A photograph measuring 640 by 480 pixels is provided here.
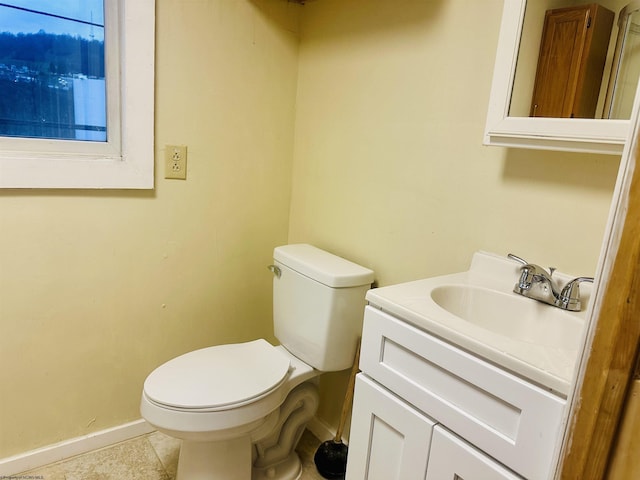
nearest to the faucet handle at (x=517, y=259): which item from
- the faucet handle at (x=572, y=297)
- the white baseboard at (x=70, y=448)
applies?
the faucet handle at (x=572, y=297)

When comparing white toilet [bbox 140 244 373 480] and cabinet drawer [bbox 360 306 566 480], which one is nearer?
cabinet drawer [bbox 360 306 566 480]

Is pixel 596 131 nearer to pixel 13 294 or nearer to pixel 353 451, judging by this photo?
pixel 353 451

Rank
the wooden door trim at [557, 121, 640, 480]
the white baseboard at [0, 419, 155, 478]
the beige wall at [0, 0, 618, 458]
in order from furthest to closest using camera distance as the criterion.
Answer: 1. the white baseboard at [0, 419, 155, 478]
2. the beige wall at [0, 0, 618, 458]
3. the wooden door trim at [557, 121, 640, 480]

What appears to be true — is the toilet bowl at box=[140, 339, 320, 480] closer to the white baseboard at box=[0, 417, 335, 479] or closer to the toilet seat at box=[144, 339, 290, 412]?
the toilet seat at box=[144, 339, 290, 412]

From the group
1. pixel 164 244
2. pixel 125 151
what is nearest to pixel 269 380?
pixel 164 244

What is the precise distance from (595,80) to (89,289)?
157 cm

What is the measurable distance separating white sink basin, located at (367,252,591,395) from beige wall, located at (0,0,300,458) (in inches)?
35.8

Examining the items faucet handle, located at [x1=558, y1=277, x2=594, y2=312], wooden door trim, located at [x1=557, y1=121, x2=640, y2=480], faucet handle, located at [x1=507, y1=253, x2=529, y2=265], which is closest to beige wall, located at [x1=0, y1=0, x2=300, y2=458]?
faucet handle, located at [x1=507, y1=253, x2=529, y2=265]

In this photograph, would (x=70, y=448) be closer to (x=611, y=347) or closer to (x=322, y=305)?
(x=322, y=305)

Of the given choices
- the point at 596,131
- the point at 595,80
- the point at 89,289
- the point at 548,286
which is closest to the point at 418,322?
the point at 548,286

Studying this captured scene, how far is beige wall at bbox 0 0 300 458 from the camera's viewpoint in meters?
1.41

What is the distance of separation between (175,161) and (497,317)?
118 cm

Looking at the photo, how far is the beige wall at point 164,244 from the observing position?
1.41 meters

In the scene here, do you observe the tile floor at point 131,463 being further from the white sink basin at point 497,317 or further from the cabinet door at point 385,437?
the white sink basin at point 497,317
